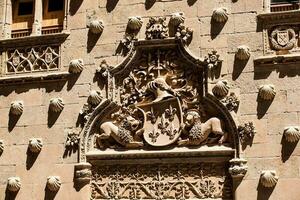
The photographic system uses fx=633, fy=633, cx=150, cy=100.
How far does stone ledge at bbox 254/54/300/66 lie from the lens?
9.47 metres

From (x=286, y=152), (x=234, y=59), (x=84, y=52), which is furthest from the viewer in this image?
(x=84, y=52)

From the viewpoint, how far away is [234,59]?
9.81m

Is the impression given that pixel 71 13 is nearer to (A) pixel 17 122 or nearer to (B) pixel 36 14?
(B) pixel 36 14

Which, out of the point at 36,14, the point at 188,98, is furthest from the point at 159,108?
the point at 36,14

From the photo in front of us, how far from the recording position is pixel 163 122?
988 cm

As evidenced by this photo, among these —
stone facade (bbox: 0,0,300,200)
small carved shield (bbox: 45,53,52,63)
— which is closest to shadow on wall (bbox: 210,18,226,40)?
stone facade (bbox: 0,0,300,200)

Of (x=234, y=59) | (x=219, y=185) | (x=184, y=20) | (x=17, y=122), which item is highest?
(x=184, y=20)

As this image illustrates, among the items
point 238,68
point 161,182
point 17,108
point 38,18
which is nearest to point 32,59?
point 38,18

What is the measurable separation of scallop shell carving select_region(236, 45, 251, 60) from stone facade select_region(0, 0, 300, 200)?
32 mm

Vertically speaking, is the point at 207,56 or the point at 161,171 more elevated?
the point at 207,56

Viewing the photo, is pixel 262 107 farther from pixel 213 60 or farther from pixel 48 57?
pixel 48 57

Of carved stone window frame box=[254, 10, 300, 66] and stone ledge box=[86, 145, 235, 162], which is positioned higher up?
carved stone window frame box=[254, 10, 300, 66]

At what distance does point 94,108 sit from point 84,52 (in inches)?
40.8

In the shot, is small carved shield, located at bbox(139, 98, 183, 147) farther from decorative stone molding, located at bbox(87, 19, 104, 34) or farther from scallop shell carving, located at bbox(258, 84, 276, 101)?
decorative stone molding, located at bbox(87, 19, 104, 34)
